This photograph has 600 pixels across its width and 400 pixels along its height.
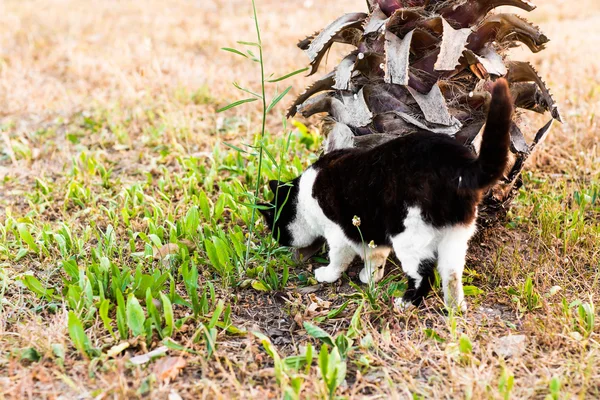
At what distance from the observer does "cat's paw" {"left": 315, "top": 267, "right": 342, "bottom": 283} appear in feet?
11.5

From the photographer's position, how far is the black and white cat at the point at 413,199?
2.76 m

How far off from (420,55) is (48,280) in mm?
2426

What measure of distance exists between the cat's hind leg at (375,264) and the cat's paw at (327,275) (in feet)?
0.48

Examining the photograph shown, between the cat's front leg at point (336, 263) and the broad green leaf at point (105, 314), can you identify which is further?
the cat's front leg at point (336, 263)

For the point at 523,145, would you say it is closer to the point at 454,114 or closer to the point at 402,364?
the point at 454,114

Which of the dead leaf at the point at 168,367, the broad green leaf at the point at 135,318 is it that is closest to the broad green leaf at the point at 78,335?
the broad green leaf at the point at 135,318

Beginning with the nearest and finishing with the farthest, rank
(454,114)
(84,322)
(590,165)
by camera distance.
Answer: (84,322), (454,114), (590,165)

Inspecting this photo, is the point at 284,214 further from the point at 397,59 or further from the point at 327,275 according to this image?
the point at 397,59

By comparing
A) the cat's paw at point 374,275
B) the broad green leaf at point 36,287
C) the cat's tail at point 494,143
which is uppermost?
the cat's tail at point 494,143

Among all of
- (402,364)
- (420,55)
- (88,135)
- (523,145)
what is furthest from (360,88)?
(88,135)

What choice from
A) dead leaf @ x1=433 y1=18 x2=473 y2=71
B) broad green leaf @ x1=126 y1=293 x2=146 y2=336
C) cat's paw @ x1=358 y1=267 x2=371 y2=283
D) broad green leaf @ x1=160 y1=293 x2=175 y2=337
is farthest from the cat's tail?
broad green leaf @ x1=126 y1=293 x2=146 y2=336

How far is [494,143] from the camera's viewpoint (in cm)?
266

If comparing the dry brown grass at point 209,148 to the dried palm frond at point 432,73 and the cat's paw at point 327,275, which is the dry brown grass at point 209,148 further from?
the dried palm frond at point 432,73

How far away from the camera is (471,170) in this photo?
109 inches
